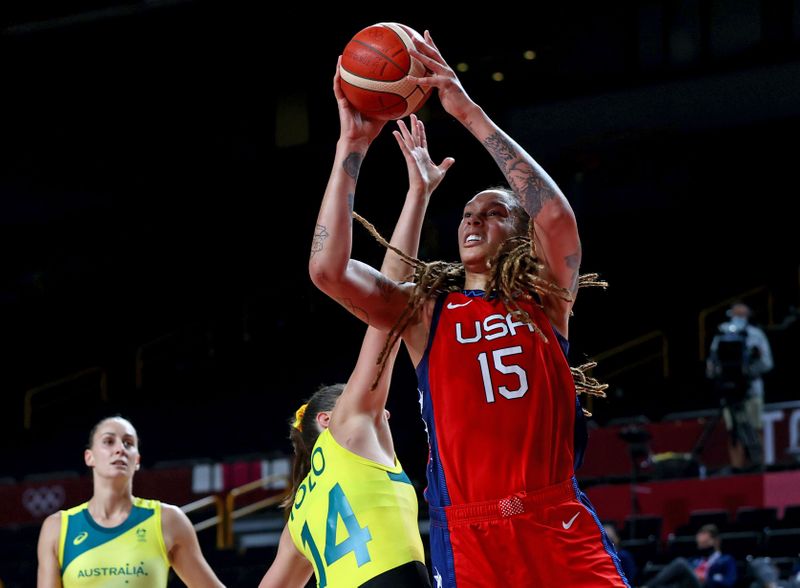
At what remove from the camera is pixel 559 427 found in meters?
3.48

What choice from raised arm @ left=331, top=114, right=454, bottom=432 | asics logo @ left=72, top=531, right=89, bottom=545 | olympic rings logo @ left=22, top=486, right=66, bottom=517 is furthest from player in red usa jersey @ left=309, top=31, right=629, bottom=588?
olympic rings logo @ left=22, top=486, right=66, bottom=517

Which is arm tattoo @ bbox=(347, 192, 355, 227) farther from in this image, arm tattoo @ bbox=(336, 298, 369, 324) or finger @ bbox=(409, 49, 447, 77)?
finger @ bbox=(409, 49, 447, 77)

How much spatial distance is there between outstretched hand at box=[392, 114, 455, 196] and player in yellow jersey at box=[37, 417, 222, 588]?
2.59 meters

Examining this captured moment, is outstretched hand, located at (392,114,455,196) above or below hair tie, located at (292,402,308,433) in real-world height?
above

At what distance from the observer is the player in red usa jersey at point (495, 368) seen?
11.1 ft

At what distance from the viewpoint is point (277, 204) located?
24.6m

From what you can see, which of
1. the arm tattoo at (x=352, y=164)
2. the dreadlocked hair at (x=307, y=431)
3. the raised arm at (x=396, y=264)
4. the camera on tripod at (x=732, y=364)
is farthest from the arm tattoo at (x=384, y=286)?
the camera on tripod at (x=732, y=364)

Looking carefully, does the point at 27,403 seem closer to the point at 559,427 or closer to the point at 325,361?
the point at 325,361

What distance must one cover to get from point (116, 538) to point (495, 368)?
3177 millimetres

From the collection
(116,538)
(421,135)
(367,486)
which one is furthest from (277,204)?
(367,486)

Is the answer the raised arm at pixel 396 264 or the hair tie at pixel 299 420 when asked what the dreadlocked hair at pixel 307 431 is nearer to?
the hair tie at pixel 299 420

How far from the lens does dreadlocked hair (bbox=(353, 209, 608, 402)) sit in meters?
3.55

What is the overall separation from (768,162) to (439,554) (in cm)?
1950

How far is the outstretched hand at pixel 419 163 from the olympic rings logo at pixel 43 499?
45.9 feet
